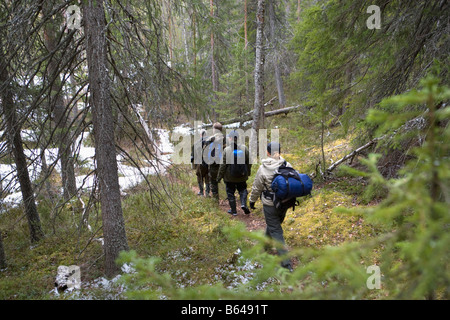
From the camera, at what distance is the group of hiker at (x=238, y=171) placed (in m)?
4.70

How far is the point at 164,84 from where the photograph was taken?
4699mm

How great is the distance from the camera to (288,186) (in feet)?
13.9

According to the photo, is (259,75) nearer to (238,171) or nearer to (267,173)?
(238,171)

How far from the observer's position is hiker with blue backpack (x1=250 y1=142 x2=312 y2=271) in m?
4.23

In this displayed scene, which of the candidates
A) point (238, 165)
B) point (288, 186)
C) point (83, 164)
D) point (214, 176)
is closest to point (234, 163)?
point (238, 165)

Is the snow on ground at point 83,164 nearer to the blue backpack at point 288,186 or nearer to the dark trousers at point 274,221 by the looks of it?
the blue backpack at point 288,186

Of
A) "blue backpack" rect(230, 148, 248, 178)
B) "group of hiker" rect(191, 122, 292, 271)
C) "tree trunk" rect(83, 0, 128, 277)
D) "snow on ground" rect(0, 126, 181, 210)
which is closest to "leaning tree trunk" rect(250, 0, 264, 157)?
"group of hiker" rect(191, 122, 292, 271)

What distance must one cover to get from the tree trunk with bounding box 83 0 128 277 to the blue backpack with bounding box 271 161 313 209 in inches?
113

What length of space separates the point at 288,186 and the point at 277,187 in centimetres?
18

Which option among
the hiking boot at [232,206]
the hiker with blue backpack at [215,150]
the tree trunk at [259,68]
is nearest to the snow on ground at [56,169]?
the hiker with blue backpack at [215,150]

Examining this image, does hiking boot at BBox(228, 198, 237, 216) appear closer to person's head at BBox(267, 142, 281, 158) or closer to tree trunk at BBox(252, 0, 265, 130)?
person's head at BBox(267, 142, 281, 158)

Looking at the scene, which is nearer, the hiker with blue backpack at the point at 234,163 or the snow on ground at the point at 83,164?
the snow on ground at the point at 83,164

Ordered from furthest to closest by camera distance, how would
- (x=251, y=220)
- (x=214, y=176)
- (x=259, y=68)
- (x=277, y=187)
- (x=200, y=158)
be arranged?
(x=259, y=68)
(x=200, y=158)
(x=214, y=176)
(x=251, y=220)
(x=277, y=187)
